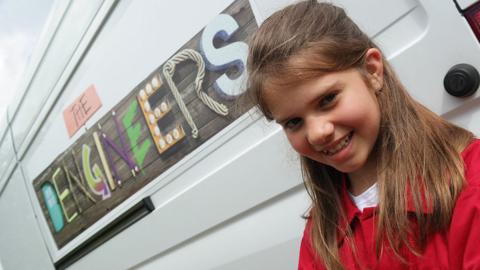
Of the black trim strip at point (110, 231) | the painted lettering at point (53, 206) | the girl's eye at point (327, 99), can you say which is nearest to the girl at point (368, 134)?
the girl's eye at point (327, 99)

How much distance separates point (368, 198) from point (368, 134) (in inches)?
6.3

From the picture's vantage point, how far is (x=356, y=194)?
3.77ft

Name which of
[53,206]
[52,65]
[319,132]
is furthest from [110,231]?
[319,132]

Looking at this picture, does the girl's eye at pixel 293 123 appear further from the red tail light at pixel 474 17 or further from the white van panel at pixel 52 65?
the white van panel at pixel 52 65

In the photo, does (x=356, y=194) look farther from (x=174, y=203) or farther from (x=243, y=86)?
(x=174, y=203)

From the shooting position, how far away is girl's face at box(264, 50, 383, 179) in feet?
3.23

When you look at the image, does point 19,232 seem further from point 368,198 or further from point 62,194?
point 368,198

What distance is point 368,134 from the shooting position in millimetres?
1019

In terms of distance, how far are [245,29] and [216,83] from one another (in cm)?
20

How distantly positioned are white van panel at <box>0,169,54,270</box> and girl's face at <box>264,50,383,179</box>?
233 cm

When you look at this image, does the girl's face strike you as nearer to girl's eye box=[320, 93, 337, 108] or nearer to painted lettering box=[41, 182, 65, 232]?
girl's eye box=[320, 93, 337, 108]

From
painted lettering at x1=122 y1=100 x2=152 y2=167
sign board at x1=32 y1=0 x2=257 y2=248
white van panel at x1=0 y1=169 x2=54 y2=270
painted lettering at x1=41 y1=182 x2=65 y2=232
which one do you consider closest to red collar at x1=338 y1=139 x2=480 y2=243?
sign board at x1=32 y1=0 x2=257 y2=248

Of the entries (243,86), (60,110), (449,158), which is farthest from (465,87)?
(60,110)

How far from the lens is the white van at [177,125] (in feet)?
4.02
